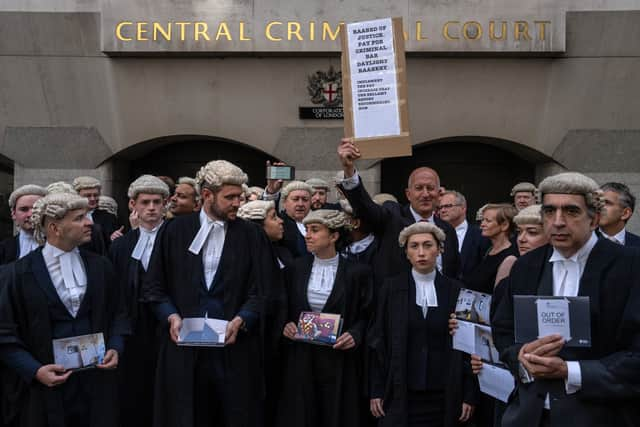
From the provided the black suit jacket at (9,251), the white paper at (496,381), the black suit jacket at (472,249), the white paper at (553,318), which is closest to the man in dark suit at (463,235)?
the black suit jacket at (472,249)

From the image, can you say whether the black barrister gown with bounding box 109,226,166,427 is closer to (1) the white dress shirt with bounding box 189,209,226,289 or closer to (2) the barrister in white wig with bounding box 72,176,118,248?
(1) the white dress shirt with bounding box 189,209,226,289

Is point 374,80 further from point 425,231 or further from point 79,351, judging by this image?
point 79,351

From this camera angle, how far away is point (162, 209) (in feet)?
21.1

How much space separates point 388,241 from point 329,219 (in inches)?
21.6

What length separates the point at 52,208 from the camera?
4.62 metres

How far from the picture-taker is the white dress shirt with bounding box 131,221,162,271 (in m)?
6.17

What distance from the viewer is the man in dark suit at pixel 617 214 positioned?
19.3 ft

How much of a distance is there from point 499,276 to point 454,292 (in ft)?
1.42

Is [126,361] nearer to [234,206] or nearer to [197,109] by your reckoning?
[234,206]

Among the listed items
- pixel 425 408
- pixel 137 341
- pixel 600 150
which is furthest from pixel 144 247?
pixel 600 150

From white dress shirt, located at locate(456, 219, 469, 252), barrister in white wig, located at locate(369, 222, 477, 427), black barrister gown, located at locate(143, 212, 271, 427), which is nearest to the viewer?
black barrister gown, located at locate(143, 212, 271, 427)

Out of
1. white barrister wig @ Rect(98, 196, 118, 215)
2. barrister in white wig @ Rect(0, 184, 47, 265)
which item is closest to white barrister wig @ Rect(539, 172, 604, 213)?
barrister in white wig @ Rect(0, 184, 47, 265)

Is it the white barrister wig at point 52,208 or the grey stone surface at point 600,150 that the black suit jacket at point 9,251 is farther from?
the grey stone surface at point 600,150

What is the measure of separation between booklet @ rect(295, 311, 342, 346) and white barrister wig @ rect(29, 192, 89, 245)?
182 cm
